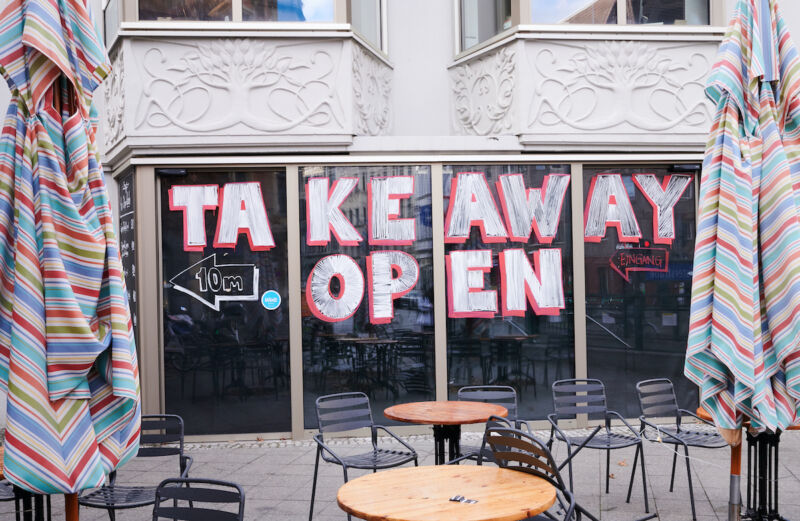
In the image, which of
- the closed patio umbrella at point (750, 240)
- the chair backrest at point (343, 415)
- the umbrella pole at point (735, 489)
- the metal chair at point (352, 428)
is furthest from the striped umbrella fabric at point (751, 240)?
the chair backrest at point (343, 415)

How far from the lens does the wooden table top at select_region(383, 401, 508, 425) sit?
18.8 ft

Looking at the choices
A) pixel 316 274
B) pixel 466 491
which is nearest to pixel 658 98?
pixel 316 274

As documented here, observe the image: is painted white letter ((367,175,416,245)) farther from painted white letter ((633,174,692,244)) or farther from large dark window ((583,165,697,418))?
painted white letter ((633,174,692,244))

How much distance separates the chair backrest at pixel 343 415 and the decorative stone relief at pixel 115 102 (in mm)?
4696

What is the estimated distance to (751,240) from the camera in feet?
14.8

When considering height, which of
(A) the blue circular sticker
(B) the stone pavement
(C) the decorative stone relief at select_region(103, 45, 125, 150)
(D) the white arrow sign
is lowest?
(B) the stone pavement

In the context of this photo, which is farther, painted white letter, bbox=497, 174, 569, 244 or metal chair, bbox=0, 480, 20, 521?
painted white letter, bbox=497, 174, 569, 244

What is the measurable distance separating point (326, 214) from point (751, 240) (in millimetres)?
5645

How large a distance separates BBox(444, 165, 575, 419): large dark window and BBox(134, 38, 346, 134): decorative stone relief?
1.83 meters

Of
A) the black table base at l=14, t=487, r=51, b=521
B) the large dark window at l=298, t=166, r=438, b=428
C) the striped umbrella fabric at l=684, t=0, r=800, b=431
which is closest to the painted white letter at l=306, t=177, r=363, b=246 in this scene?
the large dark window at l=298, t=166, r=438, b=428

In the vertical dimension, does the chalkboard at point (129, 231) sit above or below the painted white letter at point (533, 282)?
above

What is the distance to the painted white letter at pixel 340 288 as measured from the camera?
30.4ft

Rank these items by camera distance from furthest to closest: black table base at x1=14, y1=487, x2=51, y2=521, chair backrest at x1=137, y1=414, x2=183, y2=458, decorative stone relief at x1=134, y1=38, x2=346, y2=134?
decorative stone relief at x1=134, y1=38, x2=346, y2=134 < chair backrest at x1=137, y1=414, x2=183, y2=458 < black table base at x1=14, y1=487, x2=51, y2=521

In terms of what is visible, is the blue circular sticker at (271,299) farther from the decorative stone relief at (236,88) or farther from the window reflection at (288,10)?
the window reflection at (288,10)
